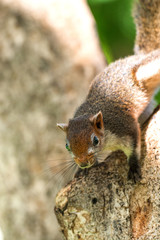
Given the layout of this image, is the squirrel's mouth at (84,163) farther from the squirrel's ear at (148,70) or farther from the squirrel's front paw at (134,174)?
the squirrel's ear at (148,70)

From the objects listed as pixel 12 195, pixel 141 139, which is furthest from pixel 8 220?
pixel 141 139

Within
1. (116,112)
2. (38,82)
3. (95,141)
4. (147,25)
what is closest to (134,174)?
(95,141)

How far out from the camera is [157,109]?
2766mm

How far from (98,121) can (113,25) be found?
3.85 meters

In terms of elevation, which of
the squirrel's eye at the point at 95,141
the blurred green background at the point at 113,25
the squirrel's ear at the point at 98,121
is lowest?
the blurred green background at the point at 113,25

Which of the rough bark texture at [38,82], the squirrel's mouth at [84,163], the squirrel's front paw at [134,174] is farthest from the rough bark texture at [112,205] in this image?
the rough bark texture at [38,82]

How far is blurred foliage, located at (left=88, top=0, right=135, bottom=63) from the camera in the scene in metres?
6.03

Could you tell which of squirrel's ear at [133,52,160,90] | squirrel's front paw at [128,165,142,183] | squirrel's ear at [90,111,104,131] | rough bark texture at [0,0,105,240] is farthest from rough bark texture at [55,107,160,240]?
rough bark texture at [0,0,105,240]

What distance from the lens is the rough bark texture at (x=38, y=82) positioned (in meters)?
4.83

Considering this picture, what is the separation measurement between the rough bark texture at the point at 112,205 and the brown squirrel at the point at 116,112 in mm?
102

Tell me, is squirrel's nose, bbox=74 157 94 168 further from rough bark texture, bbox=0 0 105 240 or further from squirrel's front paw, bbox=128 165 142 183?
rough bark texture, bbox=0 0 105 240

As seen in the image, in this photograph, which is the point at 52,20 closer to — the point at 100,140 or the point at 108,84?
the point at 108,84

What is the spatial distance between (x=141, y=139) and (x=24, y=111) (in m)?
2.45

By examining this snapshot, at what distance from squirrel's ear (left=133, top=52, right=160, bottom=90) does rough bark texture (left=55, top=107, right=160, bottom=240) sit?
69cm
